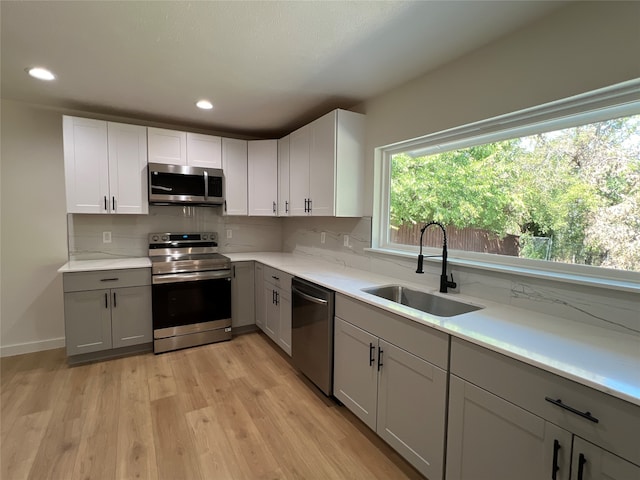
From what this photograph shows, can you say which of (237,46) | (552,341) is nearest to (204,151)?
(237,46)

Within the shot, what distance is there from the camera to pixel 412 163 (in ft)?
8.46

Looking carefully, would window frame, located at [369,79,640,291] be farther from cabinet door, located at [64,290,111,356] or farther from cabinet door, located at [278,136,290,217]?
cabinet door, located at [64,290,111,356]

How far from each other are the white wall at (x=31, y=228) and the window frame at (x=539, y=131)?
321cm

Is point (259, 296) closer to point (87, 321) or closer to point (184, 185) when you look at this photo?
point (184, 185)

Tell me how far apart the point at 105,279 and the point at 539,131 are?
11.5ft

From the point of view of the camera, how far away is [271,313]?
10.6ft

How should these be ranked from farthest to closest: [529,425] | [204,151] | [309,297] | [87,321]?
[204,151], [87,321], [309,297], [529,425]

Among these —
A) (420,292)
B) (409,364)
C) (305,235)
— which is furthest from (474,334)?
(305,235)

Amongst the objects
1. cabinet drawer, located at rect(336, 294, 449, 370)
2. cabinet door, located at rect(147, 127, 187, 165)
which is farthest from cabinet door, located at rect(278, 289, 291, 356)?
cabinet door, located at rect(147, 127, 187, 165)

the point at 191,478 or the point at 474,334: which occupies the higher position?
the point at 474,334

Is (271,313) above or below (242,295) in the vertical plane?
A: below

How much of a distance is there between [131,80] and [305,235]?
7.30 ft

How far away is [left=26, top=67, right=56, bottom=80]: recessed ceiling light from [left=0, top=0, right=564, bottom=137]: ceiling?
0.06m

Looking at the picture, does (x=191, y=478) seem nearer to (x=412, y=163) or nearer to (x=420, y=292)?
(x=420, y=292)
